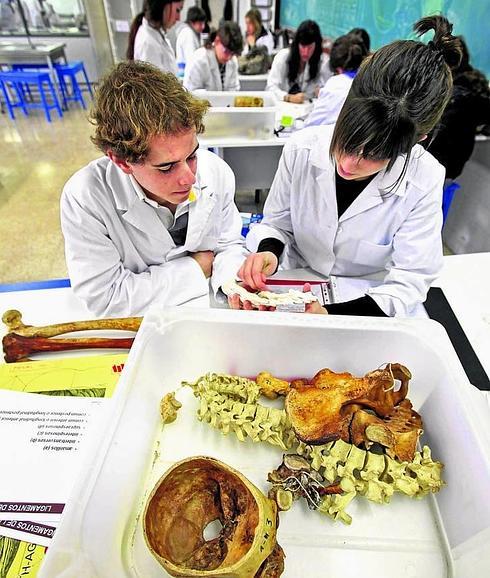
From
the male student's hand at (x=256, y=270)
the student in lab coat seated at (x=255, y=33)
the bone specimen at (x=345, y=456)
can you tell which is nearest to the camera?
the bone specimen at (x=345, y=456)

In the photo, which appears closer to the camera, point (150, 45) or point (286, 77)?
point (150, 45)

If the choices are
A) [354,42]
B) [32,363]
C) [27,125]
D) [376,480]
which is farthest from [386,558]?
[27,125]

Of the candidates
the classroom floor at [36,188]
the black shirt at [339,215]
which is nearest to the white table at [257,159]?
the classroom floor at [36,188]

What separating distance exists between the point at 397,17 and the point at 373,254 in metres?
3.18

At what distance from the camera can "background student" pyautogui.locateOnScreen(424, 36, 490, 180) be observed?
226 centimetres

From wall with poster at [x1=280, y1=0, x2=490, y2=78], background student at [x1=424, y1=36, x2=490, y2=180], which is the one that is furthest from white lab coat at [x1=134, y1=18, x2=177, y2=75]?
background student at [x1=424, y1=36, x2=490, y2=180]

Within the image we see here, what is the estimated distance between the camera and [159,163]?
3.20ft

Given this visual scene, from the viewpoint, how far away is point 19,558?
27.7 inches

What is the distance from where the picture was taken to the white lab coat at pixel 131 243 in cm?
113

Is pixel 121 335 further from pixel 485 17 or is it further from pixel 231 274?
pixel 485 17

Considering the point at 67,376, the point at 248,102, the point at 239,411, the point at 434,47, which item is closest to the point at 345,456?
the point at 239,411

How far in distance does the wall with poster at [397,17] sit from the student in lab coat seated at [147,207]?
148 centimetres

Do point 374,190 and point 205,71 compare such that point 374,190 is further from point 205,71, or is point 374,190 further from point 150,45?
Answer: point 205,71

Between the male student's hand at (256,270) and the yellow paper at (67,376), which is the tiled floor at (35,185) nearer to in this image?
the male student's hand at (256,270)
